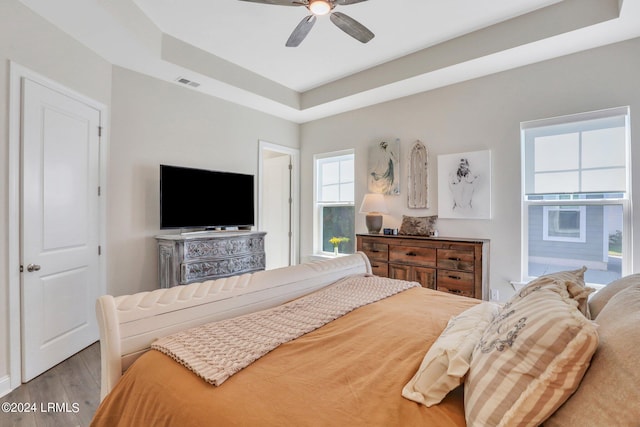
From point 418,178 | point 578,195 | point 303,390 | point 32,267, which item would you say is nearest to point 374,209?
point 418,178

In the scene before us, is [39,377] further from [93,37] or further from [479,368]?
[479,368]

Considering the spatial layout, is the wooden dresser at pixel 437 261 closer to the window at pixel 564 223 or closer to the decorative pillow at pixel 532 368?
the window at pixel 564 223

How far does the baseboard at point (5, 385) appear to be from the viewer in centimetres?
217

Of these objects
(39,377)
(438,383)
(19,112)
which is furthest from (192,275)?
(438,383)

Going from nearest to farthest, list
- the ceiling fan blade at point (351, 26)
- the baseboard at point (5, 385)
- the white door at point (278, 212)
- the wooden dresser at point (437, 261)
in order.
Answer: the baseboard at point (5, 385) < the ceiling fan blade at point (351, 26) < the wooden dresser at point (437, 261) < the white door at point (278, 212)

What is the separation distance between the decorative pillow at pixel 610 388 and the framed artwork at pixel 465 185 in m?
2.96

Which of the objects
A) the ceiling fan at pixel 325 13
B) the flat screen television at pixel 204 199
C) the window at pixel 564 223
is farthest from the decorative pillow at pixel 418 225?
the ceiling fan at pixel 325 13

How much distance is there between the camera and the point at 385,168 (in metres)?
4.41

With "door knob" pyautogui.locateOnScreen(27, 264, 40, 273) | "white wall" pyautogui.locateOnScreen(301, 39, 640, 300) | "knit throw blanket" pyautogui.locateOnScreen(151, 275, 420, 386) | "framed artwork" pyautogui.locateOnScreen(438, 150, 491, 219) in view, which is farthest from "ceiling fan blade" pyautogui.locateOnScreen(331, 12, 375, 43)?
"door knob" pyautogui.locateOnScreen(27, 264, 40, 273)

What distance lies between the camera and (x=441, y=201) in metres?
3.88

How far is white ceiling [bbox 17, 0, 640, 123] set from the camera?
266cm

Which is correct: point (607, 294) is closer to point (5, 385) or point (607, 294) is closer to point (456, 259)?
point (456, 259)

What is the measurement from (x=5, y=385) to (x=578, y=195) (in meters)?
5.06

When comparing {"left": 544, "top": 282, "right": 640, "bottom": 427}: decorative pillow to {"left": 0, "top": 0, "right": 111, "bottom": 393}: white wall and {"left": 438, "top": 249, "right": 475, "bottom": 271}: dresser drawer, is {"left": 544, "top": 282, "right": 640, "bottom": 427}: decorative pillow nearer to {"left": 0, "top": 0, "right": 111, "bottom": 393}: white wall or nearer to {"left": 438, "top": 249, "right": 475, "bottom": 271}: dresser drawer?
{"left": 438, "top": 249, "right": 475, "bottom": 271}: dresser drawer
